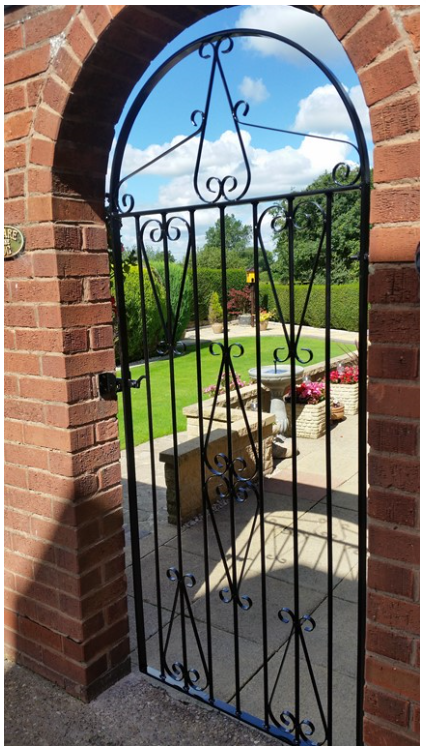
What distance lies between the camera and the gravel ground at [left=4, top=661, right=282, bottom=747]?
221 centimetres

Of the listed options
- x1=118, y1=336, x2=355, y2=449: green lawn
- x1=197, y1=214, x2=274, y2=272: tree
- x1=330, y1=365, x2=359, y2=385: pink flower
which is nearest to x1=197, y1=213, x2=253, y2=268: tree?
x1=197, y1=214, x2=274, y2=272: tree

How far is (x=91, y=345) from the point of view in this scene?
2.30 m

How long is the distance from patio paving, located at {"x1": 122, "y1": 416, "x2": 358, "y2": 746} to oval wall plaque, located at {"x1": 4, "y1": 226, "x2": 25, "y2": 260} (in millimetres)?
1338

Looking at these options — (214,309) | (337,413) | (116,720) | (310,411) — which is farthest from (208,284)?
(116,720)

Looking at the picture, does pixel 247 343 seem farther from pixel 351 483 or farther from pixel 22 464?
pixel 22 464

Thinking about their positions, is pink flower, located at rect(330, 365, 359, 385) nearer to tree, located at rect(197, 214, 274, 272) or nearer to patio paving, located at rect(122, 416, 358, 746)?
patio paving, located at rect(122, 416, 358, 746)

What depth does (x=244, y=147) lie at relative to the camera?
193 centimetres

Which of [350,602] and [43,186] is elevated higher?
[43,186]

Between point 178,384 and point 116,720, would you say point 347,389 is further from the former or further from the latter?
point 116,720

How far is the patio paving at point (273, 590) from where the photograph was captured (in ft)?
8.25

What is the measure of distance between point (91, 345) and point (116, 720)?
1.56 m
